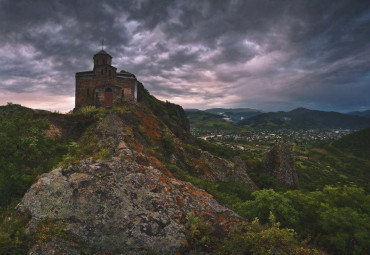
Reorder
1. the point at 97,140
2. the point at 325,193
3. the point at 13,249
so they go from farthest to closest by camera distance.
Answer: the point at 325,193, the point at 97,140, the point at 13,249

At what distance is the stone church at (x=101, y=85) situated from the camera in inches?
1264

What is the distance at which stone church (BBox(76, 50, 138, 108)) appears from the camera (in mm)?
32094

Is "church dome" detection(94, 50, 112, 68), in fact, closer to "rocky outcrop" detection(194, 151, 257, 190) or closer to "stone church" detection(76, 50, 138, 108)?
"stone church" detection(76, 50, 138, 108)

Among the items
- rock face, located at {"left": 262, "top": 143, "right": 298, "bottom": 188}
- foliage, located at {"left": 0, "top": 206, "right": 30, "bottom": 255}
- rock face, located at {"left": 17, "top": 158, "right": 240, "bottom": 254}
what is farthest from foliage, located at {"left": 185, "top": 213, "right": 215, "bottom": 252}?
rock face, located at {"left": 262, "top": 143, "right": 298, "bottom": 188}

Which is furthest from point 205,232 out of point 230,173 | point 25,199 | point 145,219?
point 230,173

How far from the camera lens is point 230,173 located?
95.1ft

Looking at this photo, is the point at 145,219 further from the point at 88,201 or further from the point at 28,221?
the point at 28,221

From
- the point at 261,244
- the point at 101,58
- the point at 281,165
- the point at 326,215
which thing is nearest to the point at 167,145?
the point at 326,215

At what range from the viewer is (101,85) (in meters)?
32.4

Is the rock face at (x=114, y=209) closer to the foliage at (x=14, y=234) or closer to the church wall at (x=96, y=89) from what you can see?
the foliage at (x=14, y=234)

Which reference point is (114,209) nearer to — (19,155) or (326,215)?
(19,155)

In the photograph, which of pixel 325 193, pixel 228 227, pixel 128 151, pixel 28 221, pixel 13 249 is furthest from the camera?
pixel 325 193

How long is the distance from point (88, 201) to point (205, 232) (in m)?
5.49

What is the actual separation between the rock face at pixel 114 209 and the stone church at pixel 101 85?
24.1 m
